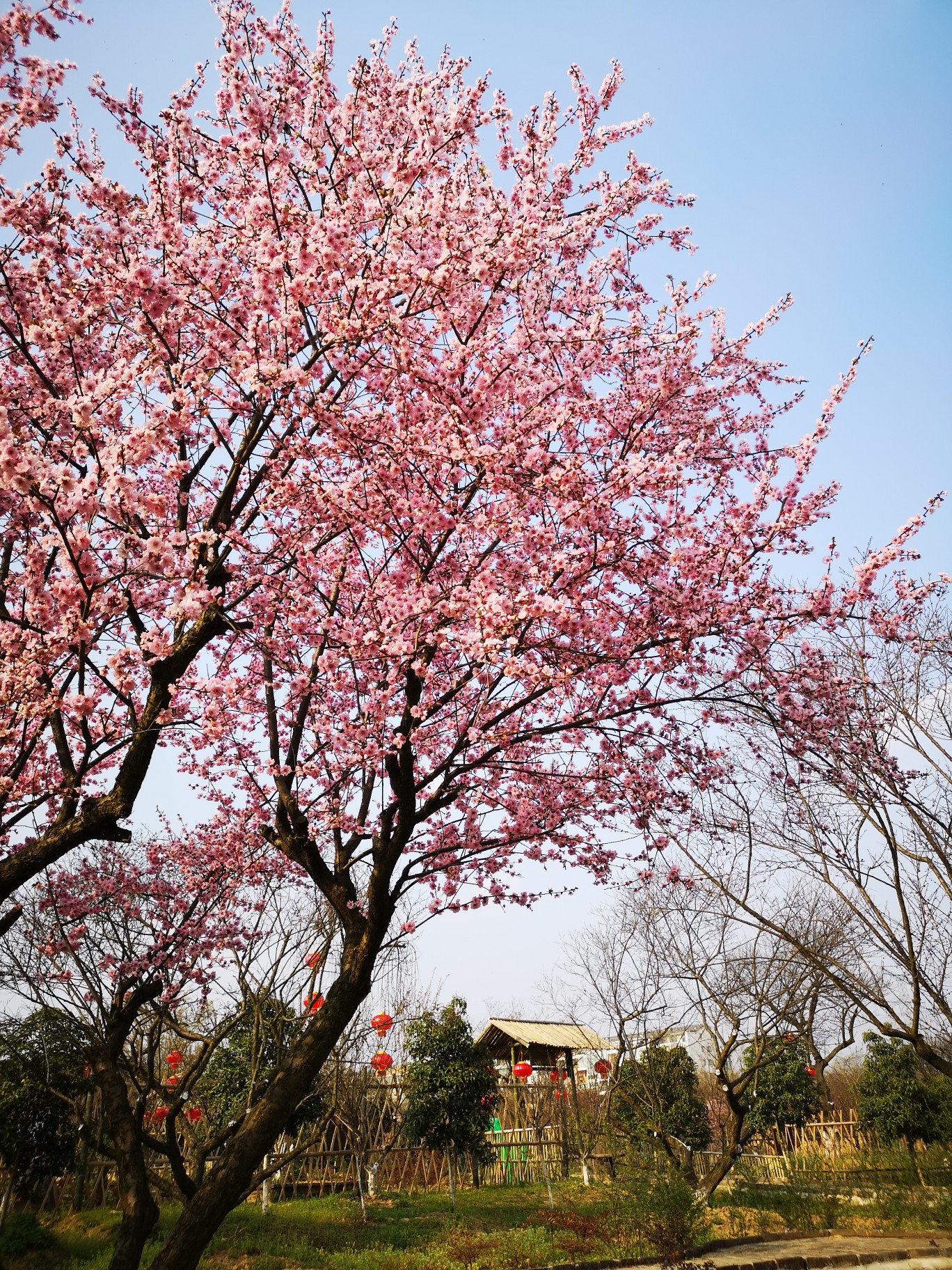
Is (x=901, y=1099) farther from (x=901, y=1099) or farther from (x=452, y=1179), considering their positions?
(x=452, y=1179)

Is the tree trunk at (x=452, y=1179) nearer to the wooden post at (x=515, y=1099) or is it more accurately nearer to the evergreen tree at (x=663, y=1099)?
the evergreen tree at (x=663, y=1099)

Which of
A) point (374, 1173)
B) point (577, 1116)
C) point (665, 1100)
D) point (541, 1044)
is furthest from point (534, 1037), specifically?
point (374, 1173)

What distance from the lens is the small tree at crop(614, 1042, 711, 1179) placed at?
48.3 ft

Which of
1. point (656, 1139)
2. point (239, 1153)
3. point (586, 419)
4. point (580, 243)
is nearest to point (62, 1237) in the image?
point (239, 1153)

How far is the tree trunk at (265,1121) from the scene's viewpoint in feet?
14.5

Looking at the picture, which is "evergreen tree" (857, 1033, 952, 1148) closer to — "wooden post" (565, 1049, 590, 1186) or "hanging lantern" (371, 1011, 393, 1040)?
"wooden post" (565, 1049, 590, 1186)

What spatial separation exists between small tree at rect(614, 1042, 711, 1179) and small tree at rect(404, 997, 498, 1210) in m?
2.74

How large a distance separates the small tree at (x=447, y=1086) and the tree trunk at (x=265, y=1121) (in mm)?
9707

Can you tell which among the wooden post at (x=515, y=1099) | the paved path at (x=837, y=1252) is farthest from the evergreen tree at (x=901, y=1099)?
the wooden post at (x=515, y=1099)

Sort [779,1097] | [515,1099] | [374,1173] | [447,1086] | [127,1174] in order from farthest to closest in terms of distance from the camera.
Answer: [515,1099]
[779,1097]
[374,1173]
[447,1086]
[127,1174]

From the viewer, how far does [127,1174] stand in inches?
241

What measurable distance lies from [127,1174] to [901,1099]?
16.4m

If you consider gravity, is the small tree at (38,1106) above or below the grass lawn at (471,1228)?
above

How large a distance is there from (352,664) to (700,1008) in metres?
11.7
